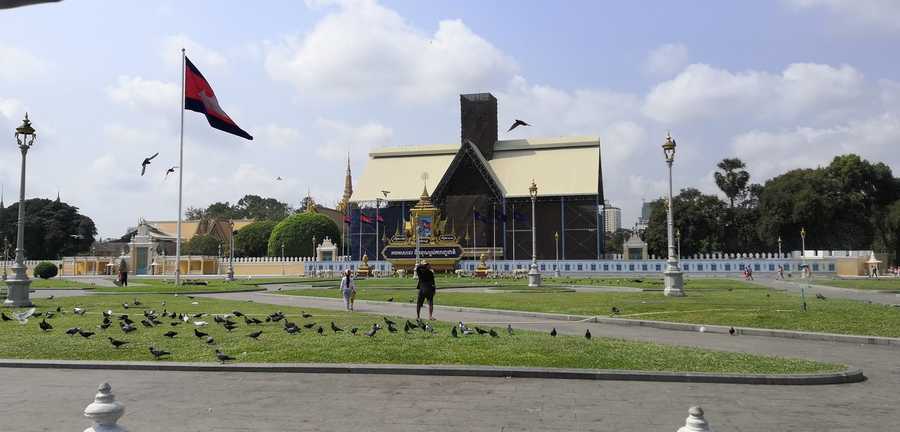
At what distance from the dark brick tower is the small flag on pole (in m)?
52.0

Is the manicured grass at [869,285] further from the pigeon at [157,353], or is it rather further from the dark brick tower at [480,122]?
the dark brick tower at [480,122]

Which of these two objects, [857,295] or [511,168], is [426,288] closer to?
[857,295]

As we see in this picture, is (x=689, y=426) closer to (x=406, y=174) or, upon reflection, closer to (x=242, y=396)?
(x=242, y=396)

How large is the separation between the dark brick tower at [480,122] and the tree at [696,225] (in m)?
22.7

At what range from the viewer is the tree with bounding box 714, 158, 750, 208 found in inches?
3441

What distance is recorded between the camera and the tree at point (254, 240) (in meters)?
97.7

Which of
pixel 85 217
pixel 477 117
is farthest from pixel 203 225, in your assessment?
pixel 477 117

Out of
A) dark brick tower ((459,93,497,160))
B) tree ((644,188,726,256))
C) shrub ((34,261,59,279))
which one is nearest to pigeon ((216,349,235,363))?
shrub ((34,261,59,279))

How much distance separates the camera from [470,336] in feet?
42.1

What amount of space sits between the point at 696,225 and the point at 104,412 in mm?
83633

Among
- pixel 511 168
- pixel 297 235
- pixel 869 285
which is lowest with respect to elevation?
pixel 869 285

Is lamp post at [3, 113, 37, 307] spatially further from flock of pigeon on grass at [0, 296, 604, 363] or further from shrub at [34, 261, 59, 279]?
shrub at [34, 261, 59, 279]

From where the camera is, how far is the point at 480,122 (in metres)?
81.6

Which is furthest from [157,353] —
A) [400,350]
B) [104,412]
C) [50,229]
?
[50,229]
